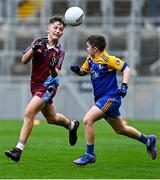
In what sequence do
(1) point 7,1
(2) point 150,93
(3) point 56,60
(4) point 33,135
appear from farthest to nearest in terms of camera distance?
(1) point 7,1 → (2) point 150,93 → (4) point 33,135 → (3) point 56,60

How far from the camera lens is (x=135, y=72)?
26797 mm

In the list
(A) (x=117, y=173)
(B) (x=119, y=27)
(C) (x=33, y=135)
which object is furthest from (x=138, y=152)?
(B) (x=119, y=27)

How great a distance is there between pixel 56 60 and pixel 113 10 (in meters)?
16.6

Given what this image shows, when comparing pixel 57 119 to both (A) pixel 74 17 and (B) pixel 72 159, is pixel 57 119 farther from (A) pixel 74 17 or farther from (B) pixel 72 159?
(A) pixel 74 17

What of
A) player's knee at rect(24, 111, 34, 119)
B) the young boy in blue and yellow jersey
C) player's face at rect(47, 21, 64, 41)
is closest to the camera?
the young boy in blue and yellow jersey

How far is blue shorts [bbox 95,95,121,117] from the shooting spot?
1155 centimetres

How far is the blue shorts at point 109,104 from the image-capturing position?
37.9ft

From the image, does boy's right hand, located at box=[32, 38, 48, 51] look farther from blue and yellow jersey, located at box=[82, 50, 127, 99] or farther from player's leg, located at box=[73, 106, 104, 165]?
player's leg, located at box=[73, 106, 104, 165]

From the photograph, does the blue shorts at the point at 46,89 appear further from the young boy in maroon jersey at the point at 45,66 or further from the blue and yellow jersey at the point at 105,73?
the blue and yellow jersey at the point at 105,73

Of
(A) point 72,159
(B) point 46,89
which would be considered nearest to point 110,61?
(B) point 46,89

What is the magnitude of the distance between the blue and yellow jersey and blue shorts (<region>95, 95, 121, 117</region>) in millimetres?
85

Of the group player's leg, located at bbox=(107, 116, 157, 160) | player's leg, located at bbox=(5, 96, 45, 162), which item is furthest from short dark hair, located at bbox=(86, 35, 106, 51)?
player's leg, located at bbox=(5, 96, 45, 162)

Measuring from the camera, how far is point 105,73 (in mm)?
11688

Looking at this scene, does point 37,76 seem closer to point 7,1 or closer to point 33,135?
point 33,135
